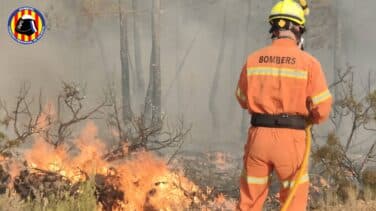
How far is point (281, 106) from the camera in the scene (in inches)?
153

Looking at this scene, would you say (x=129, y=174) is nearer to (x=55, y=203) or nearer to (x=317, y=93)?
(x=55, y=203)

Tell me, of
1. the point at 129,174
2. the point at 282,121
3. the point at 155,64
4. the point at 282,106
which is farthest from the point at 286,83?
the point at 155,64

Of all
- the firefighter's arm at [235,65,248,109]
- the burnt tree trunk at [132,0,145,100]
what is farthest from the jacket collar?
the burnt tree trunk at [132,0,145,100]

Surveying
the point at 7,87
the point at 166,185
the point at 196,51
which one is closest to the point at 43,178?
the point at 166,185

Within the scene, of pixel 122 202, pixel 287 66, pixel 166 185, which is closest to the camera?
pixel 287 66

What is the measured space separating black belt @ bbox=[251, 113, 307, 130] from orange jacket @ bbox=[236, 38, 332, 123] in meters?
0.04

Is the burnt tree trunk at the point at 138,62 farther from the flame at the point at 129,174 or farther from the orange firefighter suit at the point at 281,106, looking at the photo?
the orange firefighter suit at the point at 281,106

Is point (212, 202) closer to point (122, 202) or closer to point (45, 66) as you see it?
point (122, 202)

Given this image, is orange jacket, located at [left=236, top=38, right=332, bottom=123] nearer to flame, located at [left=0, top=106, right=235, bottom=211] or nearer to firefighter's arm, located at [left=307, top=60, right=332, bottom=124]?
firefighter's arm, located at [left=307, top=60, right=332, bottom=124]

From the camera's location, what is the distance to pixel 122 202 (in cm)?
604

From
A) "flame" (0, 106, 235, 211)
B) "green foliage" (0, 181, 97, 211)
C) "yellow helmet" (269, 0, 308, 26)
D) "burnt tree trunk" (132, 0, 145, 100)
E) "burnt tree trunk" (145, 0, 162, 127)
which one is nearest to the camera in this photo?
"yellow helmet" (269, 0, 308, 26)

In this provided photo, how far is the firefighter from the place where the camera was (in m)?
3.82

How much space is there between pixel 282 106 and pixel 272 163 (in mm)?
443

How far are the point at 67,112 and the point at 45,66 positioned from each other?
227 cm
